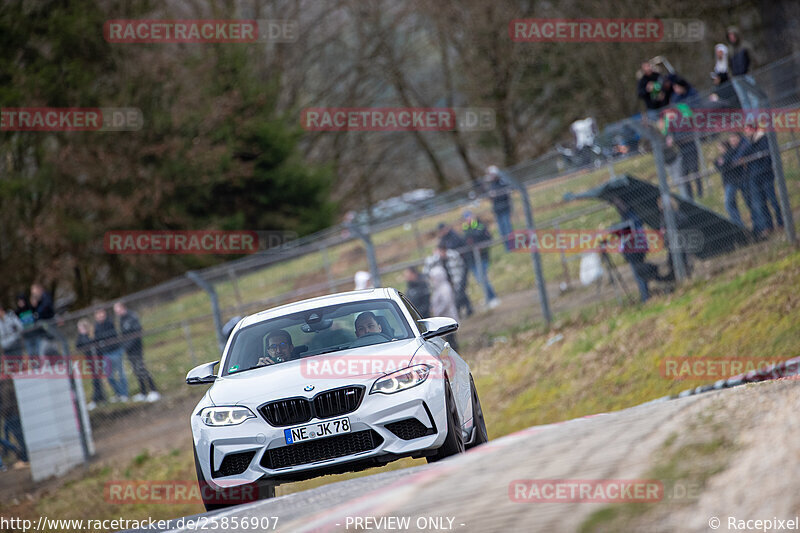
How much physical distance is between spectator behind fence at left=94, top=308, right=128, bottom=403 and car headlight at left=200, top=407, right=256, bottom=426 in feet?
36.2

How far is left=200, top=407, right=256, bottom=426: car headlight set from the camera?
24.7ft

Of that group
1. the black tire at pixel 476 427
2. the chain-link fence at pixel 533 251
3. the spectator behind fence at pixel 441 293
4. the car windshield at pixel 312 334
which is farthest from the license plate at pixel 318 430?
the spectator behind fence at pixel 441 293

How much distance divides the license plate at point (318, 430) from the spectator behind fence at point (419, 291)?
406 inches

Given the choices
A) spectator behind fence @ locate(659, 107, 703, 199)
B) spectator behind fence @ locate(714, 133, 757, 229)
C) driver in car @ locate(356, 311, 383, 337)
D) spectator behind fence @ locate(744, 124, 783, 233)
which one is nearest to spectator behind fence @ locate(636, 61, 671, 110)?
spectator behind fence @ locate(659, 107, 703, 199)

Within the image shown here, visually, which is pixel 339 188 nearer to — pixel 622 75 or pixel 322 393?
pixel 622 75

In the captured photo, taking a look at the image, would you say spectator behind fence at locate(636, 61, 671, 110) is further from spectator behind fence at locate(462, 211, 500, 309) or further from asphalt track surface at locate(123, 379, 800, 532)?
asphalt track surface at locate(123, 379, 800, 532)

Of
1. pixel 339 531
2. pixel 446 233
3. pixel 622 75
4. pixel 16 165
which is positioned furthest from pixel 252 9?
pixel 339 531

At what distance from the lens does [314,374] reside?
7.77 m

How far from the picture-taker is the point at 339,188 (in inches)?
2057

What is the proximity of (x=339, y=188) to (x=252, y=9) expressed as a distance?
30.5 feet

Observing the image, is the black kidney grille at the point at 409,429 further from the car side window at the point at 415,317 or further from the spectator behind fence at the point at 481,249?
the spectator behind fence at the point at 481,249

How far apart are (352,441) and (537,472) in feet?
14.8

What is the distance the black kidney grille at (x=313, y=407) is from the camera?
744 centimetres

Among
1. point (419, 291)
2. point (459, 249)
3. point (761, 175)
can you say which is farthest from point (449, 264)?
point (761, 175)
